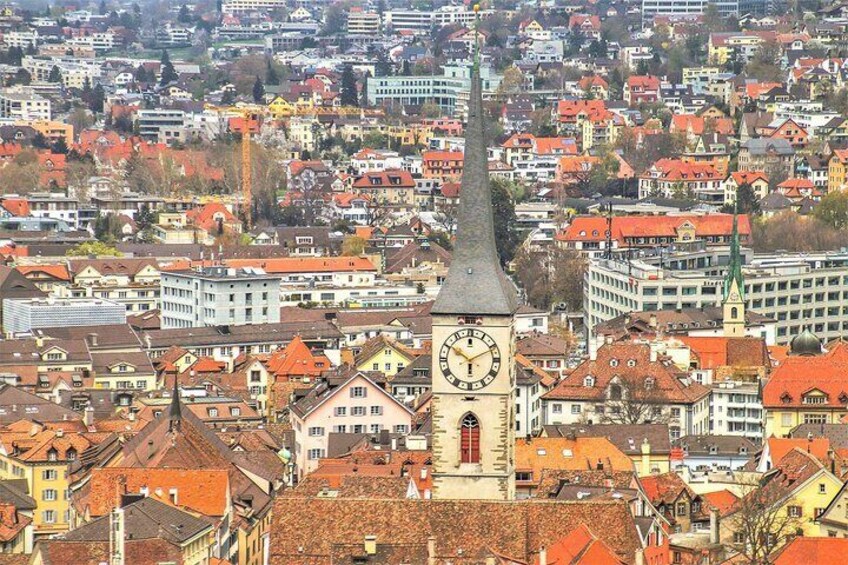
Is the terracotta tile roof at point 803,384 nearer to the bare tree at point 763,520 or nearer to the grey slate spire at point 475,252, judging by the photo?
the bare tree at point 763,520

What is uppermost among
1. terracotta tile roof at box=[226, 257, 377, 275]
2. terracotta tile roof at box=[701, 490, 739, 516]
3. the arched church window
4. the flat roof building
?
the arched church window

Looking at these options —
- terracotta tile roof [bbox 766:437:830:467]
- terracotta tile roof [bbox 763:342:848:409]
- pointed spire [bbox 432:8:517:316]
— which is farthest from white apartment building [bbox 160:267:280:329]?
pointed spire [bbox 432:8:517:316]

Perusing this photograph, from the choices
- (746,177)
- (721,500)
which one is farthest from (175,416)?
(746,177)

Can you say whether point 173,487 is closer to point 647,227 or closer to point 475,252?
point 475,252

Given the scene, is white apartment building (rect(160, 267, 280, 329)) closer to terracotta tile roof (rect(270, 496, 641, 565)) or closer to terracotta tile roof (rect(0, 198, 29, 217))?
terracotta tile roof (rect(0, 198, 29, 217))

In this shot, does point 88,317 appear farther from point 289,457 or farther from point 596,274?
point 289,457

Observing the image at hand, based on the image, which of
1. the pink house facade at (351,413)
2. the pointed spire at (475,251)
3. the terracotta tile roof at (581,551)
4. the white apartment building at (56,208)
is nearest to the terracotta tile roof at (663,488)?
the pointed spire at (475,251)
